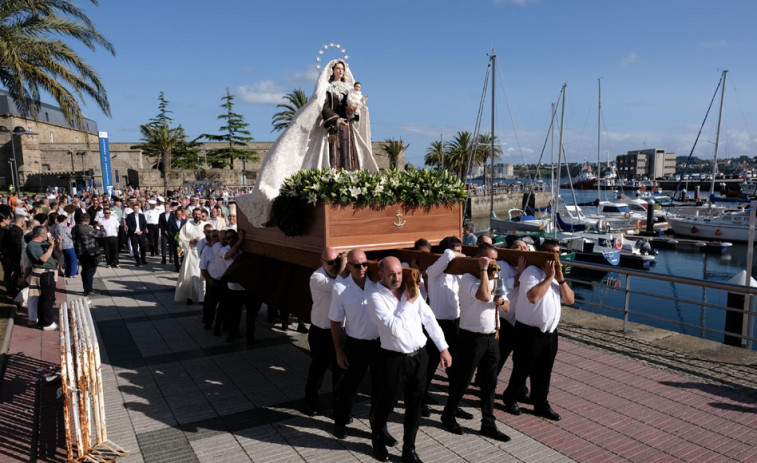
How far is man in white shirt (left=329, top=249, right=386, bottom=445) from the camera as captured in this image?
4957mm

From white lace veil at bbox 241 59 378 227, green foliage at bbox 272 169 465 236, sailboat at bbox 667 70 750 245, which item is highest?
white lace veil at bbox 241 59 378 227

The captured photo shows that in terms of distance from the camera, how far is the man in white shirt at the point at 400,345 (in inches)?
177

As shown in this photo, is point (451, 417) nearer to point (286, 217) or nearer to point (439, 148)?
Result: point (286, 217)

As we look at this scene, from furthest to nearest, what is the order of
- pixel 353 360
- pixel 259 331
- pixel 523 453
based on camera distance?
pixel 259 331, pixel 353 360, pixel 523 453

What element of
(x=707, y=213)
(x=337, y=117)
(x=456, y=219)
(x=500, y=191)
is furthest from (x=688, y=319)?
(x=500, y=191)

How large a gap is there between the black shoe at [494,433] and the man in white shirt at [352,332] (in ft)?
3.17

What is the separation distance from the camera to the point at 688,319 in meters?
20.6

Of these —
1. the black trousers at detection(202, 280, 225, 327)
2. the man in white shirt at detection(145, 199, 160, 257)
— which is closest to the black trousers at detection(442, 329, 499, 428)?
the black trousers at detection(202, 280, 225, 327)

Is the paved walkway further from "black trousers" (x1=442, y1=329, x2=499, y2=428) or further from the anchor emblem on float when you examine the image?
the anchor emblem on float

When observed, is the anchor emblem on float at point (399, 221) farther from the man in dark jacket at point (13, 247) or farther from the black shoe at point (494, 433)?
the man in dark jacket at point (13, 247)

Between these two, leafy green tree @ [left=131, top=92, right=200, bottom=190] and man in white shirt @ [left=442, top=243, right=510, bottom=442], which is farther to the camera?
leafy green tree @ [left=131, top=92, right=200, bottom=190]

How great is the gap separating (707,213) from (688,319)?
26.7 metres

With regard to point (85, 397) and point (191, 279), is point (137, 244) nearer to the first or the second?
point (191, 279)

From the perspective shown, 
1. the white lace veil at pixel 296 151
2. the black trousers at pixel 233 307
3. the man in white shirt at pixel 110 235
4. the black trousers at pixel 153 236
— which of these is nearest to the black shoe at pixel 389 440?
the white lace veil at pixel 296 151
